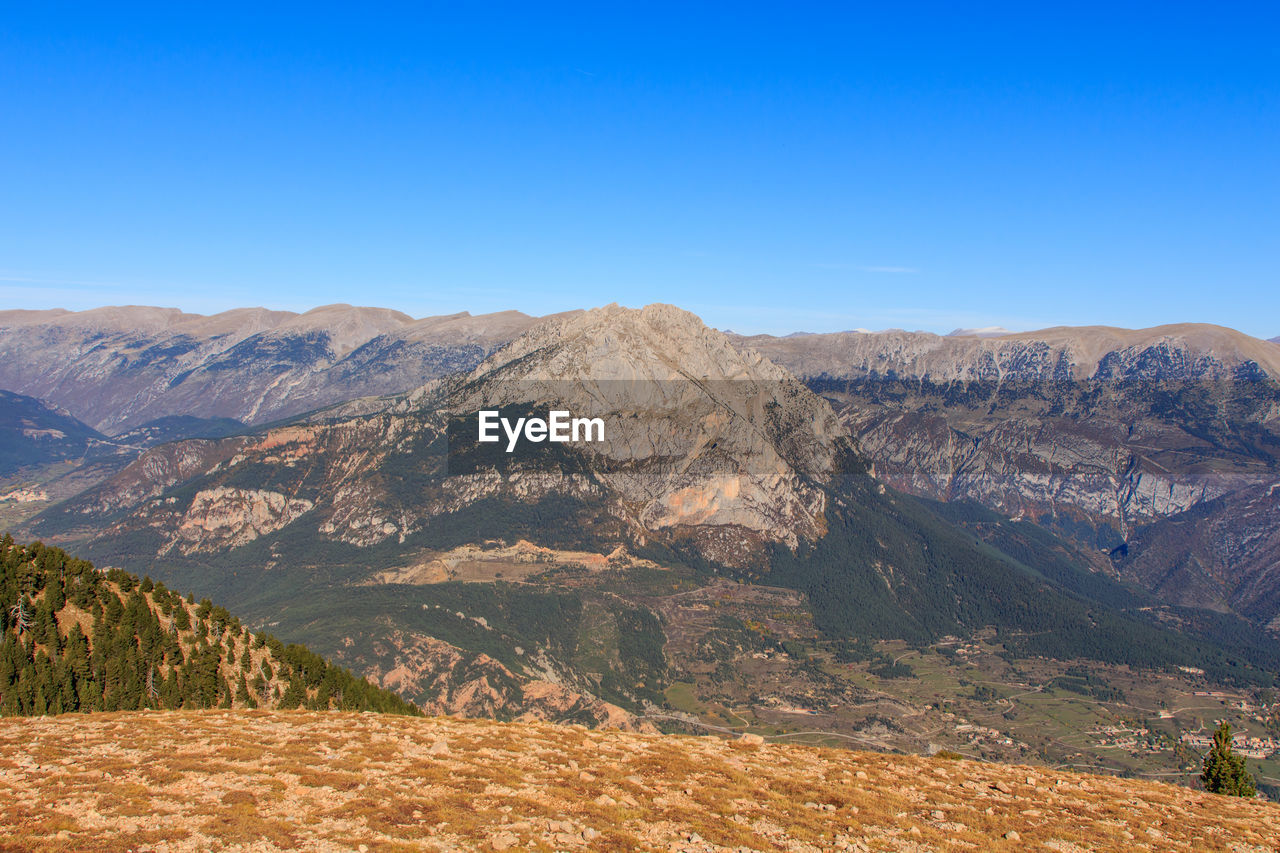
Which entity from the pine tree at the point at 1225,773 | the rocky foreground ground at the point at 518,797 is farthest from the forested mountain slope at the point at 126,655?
the pine tree at the point at 1225,773

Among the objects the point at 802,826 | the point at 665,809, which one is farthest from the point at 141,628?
the point at 802,826

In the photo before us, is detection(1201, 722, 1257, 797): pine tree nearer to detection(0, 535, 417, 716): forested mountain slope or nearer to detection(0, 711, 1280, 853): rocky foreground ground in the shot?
detection(0, 711, 1280, 853): rocky foreground ground

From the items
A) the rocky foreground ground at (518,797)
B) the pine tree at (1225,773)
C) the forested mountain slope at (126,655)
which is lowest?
the pine tree at (1225,773)

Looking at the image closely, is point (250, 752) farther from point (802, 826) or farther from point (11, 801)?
point (802, 826)

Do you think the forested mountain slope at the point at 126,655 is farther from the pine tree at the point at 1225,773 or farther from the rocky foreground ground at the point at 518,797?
the pine tree at the point at 1225,773

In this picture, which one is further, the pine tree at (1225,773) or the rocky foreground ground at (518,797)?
the pine tree at (1225,773)

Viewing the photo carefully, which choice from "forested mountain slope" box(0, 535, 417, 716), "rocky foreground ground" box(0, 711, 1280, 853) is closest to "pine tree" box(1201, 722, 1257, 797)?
"rocky foreground ground" box(0, 711, 1280, 853)
